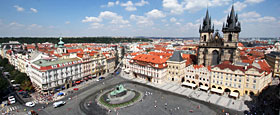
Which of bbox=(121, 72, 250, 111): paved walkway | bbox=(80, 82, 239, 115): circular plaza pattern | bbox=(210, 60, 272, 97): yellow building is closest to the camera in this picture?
bbox=(80, 82, 239, 115): circular plaza pattern

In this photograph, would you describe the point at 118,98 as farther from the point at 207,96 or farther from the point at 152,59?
the point at 207,96

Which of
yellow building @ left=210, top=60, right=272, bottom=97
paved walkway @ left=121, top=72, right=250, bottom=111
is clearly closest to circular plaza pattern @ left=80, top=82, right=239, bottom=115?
paved walkway @ left=121, top=72, right=250, bottom=111

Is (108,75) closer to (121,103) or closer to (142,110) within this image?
(121,103)

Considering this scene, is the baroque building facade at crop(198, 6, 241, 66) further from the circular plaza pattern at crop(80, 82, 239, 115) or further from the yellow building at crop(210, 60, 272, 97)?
the circular plaza pattern at crop(80, 82, 239, 115)

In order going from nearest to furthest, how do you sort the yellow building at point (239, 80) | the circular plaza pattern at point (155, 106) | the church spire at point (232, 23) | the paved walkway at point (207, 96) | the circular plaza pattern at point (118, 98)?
the circular plaza pattern at point (155, 106), the paved walkway at point (207, 96), the circular plaza pattern at point (118, 98), the yellow building at point (239, 80), the church spire at point (232, 23)

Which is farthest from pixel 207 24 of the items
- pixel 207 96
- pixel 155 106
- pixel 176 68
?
pixel 155 106

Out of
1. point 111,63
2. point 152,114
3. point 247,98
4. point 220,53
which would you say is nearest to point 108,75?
point 111,63

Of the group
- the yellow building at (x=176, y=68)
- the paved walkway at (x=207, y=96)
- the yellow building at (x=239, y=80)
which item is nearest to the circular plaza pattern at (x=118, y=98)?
the paved walkway at (x=207, y=96)

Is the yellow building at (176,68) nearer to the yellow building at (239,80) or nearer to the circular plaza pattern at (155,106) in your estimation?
the circular plaza pattern at (155,106)
